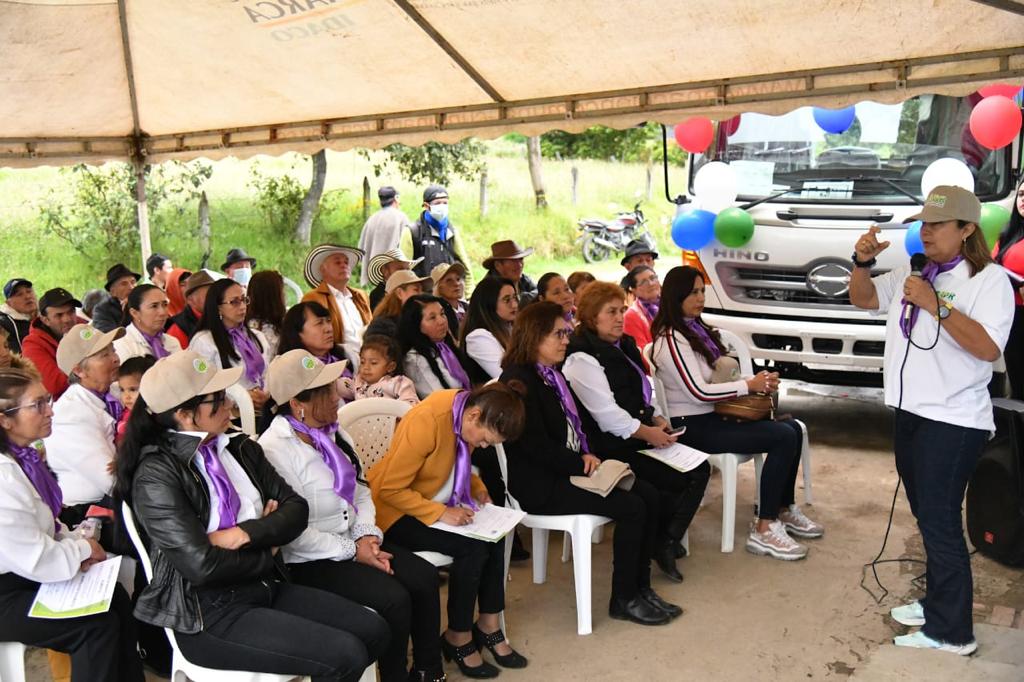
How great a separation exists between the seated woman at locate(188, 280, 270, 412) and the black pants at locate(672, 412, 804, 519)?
2.34 meters

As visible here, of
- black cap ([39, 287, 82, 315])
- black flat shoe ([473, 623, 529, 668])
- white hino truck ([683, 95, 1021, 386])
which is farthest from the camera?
white hino truck ([683, 95, 1021, 386])

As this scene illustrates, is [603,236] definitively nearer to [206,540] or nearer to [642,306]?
[642,306]

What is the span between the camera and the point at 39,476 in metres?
3.21

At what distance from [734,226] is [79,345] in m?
4.55

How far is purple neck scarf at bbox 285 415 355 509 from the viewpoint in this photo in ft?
11.3

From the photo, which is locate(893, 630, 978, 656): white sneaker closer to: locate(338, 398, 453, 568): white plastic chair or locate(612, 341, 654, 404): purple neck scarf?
locate(612, 341, 654, 404): purple neck scarf

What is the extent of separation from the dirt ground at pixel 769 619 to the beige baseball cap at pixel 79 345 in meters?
1.26

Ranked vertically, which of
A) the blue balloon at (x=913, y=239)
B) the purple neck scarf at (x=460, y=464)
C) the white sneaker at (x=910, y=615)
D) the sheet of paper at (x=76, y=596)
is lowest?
the white sneaker at (x=910, y=615)

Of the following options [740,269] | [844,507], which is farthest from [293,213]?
[844,507]

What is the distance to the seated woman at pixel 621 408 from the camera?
471 cm

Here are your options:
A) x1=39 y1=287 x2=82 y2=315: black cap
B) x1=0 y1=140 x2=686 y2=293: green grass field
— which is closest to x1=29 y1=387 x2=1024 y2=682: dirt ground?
x1=39 y1=287 x2=82 y2=315: black cap

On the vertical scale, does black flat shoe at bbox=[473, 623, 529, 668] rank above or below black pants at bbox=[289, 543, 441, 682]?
below

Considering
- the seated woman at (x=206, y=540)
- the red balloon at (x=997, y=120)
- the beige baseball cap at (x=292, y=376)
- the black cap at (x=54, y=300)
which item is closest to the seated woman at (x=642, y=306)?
the red balloon at (x=997, y=120)

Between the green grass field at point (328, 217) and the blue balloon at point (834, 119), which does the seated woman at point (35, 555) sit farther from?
the green grass field at point (328, 217)
